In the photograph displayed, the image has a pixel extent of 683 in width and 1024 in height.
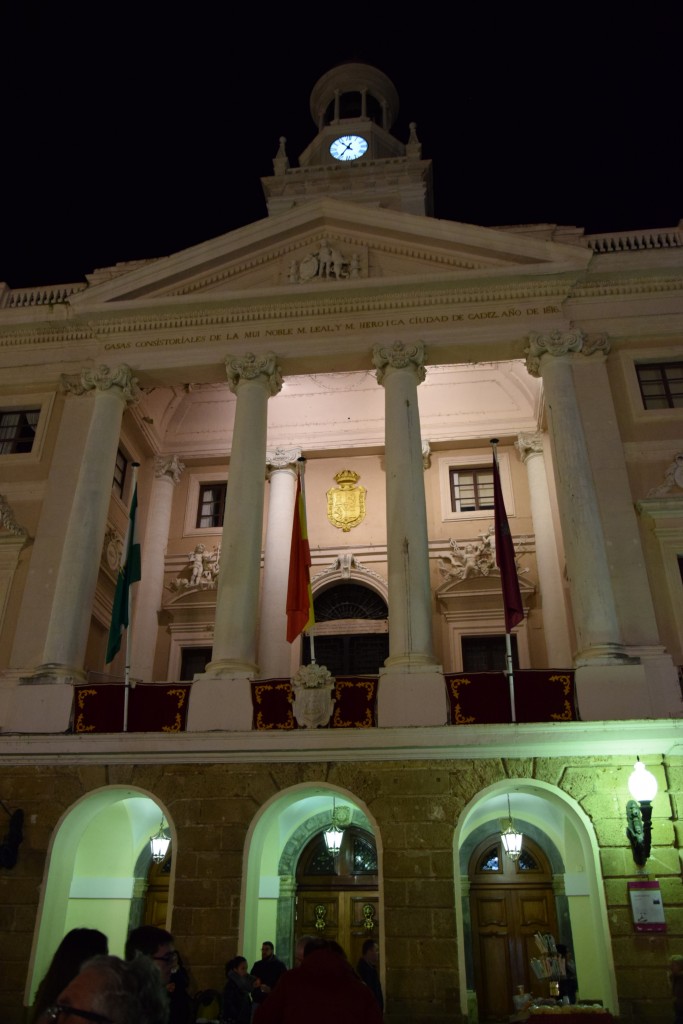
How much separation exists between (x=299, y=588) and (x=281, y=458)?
26.6ft

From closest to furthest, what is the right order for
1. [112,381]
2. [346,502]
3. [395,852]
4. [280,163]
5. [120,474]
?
1. [395,852]
2. [112,381]
3. [120,474]
4. [346,502]
5. [280,163]

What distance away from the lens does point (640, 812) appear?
12.0 meters

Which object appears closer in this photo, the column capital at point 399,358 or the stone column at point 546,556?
the column capital at point 399,358

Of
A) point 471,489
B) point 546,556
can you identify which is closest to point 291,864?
point 546,556

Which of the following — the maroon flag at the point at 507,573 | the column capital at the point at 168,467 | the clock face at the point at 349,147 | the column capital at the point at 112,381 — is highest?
the clock face at the point at 349,147

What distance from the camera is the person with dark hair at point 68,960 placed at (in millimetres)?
3928

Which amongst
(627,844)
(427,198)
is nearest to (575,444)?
(627,844)

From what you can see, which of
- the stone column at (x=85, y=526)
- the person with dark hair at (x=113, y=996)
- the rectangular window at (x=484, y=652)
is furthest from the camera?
the rectangular window at (x=484, y=652)

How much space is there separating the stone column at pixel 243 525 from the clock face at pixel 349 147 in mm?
11900

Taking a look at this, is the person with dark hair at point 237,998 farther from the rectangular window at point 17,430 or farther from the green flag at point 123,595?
the rectangular window at point 17,430

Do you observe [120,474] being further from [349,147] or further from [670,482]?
[349,147]

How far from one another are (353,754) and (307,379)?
12457 mm

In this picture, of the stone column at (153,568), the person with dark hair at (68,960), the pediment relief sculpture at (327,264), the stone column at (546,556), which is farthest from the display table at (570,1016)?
the pediment relief sculpture at (327,264)

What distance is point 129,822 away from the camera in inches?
617
